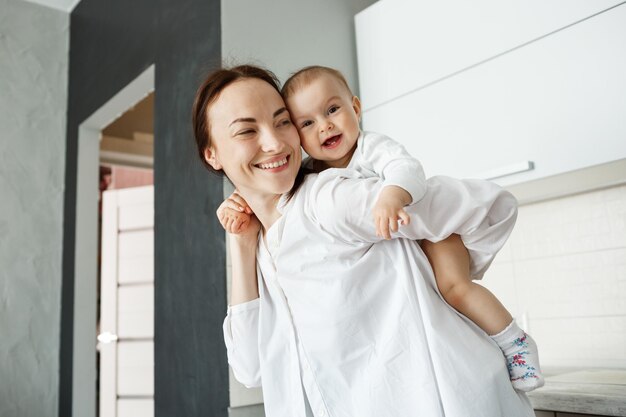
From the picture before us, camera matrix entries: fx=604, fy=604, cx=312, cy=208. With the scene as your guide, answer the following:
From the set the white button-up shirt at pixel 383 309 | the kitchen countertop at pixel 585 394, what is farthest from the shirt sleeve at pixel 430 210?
the kitchen countertop at pixel 585 394

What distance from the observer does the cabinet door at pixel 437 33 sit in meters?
1.70

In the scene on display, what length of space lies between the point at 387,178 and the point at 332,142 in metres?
0.29

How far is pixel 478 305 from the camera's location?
95 centimetres

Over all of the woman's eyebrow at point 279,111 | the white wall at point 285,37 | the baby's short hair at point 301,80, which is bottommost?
the woman's eyebrow at point 279,111

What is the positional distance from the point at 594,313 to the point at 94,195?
84.9 inches

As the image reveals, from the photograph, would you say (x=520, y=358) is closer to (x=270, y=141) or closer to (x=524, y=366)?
(x=524, y=366)

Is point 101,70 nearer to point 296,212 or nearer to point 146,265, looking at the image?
point 146,265

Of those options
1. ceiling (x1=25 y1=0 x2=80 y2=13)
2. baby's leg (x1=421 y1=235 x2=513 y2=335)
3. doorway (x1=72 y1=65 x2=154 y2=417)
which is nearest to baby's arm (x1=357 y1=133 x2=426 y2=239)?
baby's leg (x1=421 y1=235 x2=513 y2=335)

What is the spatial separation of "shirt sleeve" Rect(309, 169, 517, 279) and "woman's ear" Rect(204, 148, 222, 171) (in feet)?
0.81

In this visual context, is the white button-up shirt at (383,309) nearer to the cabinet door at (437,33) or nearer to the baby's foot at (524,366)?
the baby's foot at (524,366)

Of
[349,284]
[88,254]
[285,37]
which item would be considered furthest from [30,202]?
[349,284]

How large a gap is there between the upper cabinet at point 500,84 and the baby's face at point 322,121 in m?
0.74

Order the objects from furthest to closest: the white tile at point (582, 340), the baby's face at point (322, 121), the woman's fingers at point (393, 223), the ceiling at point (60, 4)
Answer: the ceiling at point (60, 4), the white tile at point (582, 340), the baby's face at point (322, 121), the woman's fingers at point (393, 223)

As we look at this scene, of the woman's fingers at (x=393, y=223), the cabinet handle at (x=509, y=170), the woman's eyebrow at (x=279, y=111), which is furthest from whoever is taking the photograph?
the cabinet handle at (x=509, y=170)
